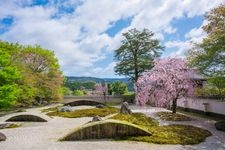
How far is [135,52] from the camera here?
49438 millimetres

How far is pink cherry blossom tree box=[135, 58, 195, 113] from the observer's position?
26656 mm

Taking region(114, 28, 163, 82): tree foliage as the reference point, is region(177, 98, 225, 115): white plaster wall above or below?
below

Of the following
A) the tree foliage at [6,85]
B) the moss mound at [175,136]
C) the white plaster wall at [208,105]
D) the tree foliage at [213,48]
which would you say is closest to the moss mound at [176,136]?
the moss mound at [175,136]

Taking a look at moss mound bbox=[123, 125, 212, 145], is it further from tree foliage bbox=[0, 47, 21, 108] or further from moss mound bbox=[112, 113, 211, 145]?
tree foliage bbox=[0, 47, 21, 108]

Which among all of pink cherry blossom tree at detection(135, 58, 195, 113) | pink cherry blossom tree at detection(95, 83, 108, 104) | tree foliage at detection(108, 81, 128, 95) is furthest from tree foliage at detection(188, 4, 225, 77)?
tree foliage at detection(108, 81, 128, 95)

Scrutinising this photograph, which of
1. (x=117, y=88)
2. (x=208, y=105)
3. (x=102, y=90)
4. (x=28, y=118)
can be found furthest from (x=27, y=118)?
(x=117, y=88)

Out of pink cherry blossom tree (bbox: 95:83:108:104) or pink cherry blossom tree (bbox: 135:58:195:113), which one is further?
pink cherry blossom tree (bbox: 95:83:108:104)

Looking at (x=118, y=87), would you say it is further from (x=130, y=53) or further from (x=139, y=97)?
(x=139, y=97)

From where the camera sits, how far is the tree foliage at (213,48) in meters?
20.4

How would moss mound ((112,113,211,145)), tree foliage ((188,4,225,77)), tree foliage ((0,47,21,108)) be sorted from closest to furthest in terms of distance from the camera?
moss mound ((112,113,211,145)), tree foliage ((188,4,225,77)), tree foliage ((0,47,21,108))

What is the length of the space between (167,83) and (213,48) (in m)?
6.58

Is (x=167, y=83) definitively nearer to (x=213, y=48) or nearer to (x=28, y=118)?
(x=213, y=48)

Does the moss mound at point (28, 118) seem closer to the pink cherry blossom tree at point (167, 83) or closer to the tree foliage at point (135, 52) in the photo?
the pink cherry blossom tree at point (167, 83)

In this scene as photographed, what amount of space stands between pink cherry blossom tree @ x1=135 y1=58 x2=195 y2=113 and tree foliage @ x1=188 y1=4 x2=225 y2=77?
3.97 meters
